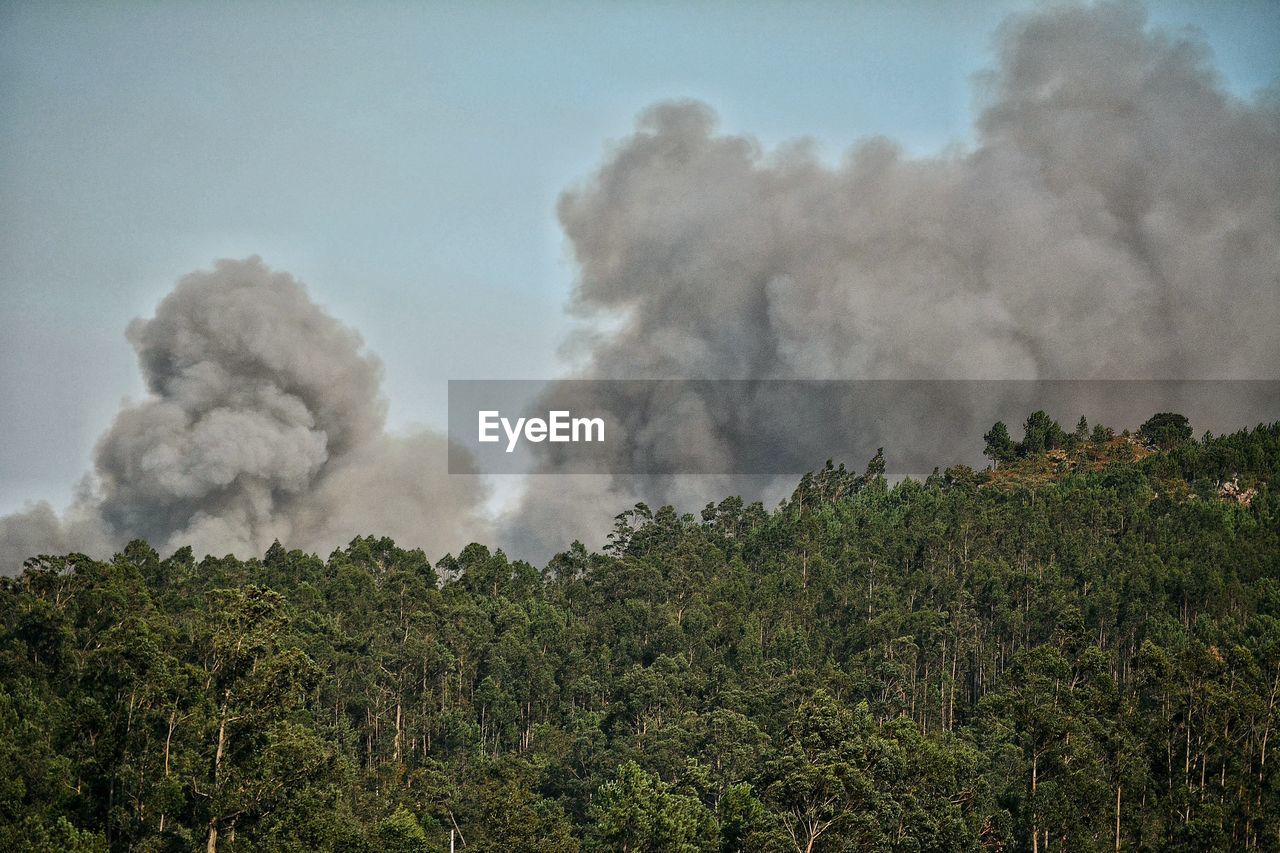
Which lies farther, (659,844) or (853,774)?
(853,774)

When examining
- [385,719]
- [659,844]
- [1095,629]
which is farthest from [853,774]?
[1095,629]

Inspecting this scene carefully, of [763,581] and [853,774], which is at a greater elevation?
[763,581]

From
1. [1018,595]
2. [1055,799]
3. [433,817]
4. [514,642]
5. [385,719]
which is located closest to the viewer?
[1055,799]

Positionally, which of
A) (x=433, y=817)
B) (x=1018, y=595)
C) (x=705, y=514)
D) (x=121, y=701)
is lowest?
(x=433, y=817)

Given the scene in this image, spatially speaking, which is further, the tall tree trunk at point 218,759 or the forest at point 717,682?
the forest at point 717,682

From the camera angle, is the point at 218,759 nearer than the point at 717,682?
Yes

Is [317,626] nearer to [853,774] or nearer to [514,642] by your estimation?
[514,642]

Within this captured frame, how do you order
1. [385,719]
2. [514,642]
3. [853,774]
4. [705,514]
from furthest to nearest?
[705,514]
[514,642]
[385,719]
[853,774]

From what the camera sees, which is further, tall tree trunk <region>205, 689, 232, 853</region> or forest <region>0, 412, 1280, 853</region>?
forest <region>0, 412, 1280, 853</region>
